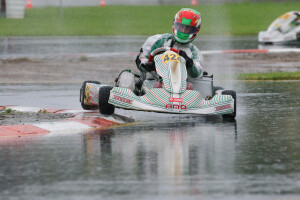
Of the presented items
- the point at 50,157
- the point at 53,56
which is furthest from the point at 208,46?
the point at 50,157

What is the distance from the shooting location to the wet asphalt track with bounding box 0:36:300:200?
6.32m

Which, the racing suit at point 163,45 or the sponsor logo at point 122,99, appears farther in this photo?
the racing suit at point 163,45

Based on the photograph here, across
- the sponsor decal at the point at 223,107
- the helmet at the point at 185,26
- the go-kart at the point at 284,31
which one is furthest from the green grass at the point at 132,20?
the sponsor decal at the point at 223,107

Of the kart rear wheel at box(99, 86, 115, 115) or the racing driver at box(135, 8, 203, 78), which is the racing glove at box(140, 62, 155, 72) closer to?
the racing driver at box(135, 8, 203, 78)

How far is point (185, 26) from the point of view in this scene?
11.5m

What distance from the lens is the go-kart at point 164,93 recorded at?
10.1 m

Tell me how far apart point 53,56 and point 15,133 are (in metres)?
13.1

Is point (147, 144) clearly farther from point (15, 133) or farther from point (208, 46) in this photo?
point (208, 46)

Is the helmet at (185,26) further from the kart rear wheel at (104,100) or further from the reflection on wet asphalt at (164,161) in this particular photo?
the kart rear wheel at (104,100)

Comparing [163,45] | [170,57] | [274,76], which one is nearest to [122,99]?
[170,57]

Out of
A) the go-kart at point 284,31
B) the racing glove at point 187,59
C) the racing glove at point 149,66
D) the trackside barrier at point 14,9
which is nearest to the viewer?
the racing glove at point 187,59

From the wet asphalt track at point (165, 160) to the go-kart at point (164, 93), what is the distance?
0.20 meters

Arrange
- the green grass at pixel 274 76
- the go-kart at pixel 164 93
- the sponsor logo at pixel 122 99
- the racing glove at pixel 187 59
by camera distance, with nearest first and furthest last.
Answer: the go-kart at pixel 164 93 < the sponsor logo at pixel 122 99 < the racing glove at pixel 187 59 < the green grass at pixel 274 76

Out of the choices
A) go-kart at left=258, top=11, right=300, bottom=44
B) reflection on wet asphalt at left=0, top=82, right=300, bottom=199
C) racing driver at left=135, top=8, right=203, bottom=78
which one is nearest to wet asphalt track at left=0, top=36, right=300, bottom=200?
reflection on wet asphalt at left=0, top=82, right=300, bottom=199
